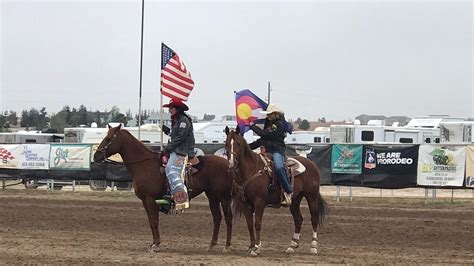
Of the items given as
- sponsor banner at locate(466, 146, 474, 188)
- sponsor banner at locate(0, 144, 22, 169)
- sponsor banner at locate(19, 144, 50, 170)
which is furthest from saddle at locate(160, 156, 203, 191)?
sponsor banner at locate(0, 144, 22, 169)

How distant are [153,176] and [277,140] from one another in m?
2.26

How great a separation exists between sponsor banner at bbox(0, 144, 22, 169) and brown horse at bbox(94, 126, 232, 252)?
671 inches

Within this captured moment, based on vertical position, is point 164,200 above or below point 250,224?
above

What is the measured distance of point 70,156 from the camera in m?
26.9

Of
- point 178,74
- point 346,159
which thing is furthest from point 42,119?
point 178,74

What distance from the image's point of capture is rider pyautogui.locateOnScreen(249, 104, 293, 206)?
11703 millimetres

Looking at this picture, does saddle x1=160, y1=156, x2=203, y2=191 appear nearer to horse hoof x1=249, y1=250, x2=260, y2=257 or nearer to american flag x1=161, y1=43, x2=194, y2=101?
horse hoof x1=249, y1=250, x2=260, y2=257

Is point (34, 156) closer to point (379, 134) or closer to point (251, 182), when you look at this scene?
point (379, 134)

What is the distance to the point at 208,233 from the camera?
47.9 feet

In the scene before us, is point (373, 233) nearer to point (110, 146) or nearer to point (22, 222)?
point (110, 146)

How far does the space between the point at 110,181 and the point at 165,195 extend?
49.7 feet

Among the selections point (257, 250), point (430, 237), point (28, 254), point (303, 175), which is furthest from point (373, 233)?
point (28, 254)

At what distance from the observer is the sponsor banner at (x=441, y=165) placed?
22.3 m

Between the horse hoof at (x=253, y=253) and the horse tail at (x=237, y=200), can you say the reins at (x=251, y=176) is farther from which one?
the horse hoof at (x=253, y=253)
